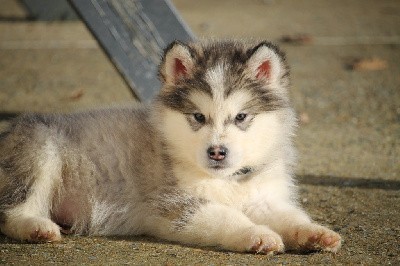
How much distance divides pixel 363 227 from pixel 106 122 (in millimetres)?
1675

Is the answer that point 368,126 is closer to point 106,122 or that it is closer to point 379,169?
point 379,169

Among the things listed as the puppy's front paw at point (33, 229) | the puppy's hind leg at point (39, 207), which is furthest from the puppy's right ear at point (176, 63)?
the puppy's front paw at point (33, 229)

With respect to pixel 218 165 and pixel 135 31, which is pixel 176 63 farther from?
pixel 135 31

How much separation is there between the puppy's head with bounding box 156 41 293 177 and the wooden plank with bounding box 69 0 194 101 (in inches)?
75.9

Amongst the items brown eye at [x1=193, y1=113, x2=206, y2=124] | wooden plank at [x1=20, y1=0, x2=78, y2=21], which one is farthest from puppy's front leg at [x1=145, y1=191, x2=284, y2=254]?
wooden plank at [x1=20, y1=0, x2=78, y2=21]

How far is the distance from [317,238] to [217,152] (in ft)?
2.24

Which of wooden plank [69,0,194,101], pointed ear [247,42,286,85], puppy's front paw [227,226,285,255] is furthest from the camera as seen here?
wooden plank [69,0,194,101]

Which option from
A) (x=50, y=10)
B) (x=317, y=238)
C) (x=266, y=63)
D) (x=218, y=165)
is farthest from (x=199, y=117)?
(x=50, y=10)

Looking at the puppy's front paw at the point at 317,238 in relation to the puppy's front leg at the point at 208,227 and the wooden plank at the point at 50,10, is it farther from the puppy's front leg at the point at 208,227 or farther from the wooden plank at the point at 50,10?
the wooden plank at the point at 50,10

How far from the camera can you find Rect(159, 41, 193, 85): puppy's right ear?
4.35 m

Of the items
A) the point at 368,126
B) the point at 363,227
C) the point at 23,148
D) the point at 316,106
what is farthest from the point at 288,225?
the point at 316,106

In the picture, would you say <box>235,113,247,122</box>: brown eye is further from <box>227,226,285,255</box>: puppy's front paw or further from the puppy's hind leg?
the puppy's hind leg

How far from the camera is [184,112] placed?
4.30m

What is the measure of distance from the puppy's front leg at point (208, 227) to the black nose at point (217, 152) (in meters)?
0.29
